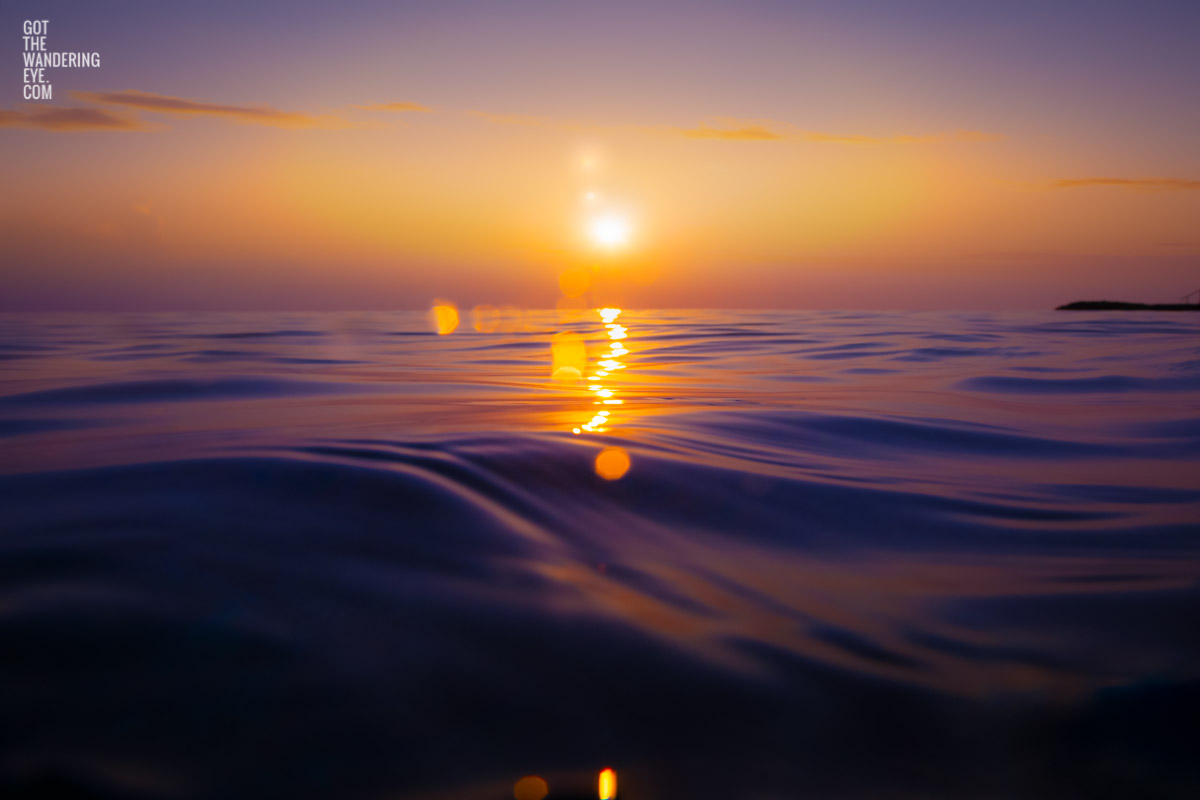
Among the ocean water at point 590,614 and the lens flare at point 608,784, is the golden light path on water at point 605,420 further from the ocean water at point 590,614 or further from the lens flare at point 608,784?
the lens flare at point 608,784

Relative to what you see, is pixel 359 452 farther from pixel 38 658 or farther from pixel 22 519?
pixel 38 658

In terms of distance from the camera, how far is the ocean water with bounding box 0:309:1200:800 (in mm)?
1248

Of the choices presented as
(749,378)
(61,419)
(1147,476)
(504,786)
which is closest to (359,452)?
(504,786)

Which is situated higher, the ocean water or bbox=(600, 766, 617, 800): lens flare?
the ocean water

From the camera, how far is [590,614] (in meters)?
1.80

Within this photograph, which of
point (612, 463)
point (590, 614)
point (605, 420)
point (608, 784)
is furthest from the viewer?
point (605, 420)

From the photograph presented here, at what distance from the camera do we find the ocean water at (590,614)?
49.1 inches

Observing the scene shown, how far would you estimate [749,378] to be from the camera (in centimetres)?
792

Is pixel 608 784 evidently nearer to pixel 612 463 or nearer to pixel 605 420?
pixel 612 463

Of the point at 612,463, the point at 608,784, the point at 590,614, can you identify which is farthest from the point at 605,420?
the point at 608,784

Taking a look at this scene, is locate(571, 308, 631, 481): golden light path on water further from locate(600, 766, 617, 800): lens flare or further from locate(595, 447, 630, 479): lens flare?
locate(600, 766, 617, 800): lens flare

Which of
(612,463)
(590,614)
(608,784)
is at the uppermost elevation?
(612,463)

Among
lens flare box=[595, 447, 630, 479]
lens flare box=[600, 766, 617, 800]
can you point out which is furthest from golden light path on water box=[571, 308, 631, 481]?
lens flare box=[600, 766, 617, 800]

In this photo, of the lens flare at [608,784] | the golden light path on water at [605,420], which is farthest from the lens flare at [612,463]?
the lens flare at [608,784]
